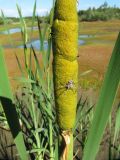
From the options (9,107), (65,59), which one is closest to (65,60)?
(65,59)

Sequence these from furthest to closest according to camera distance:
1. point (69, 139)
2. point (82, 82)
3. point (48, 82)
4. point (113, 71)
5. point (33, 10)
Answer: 1. point (82, 82)
2. point (48, 82)
3. point (33, 10)
4. point (69, 139)
5. point (113, 71)

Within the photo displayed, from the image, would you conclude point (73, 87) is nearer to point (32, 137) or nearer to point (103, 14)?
point (32, 137)

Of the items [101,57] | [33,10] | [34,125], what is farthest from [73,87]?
[101,57]

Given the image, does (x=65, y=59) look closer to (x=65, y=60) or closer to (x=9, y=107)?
(x=65, y=60)

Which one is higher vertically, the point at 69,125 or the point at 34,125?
the point at 69,125
